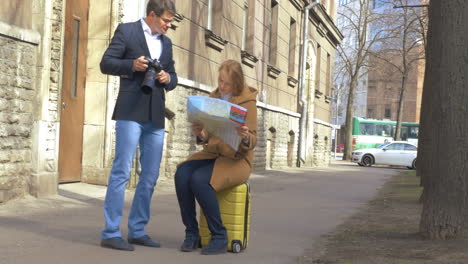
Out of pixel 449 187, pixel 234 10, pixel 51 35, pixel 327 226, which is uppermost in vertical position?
pixel 234 10

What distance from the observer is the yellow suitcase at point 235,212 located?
5.70m

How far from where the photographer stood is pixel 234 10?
17.7 metres

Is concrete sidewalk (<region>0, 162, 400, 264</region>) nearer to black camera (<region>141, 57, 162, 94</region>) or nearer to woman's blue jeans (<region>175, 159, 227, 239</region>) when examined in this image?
woman's blue jeans (<region>175, 159, 227, 239</region>)

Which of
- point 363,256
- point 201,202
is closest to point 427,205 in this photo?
point 363,256

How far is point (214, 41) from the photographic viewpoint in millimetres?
15711

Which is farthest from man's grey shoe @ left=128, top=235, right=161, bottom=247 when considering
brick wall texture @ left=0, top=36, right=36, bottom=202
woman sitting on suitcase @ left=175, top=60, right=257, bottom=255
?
brick wall texture @ left=0, top=36, right=36, bottom=202

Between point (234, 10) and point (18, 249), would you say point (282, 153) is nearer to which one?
point (234, 10)

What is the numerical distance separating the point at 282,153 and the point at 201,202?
18.9 meters

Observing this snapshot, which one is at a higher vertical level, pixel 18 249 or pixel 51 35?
pixel 51 35

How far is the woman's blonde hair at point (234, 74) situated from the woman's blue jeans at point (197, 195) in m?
0.61

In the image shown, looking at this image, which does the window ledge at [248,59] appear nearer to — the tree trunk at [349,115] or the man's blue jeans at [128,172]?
the man's blue jeans at [128,172]

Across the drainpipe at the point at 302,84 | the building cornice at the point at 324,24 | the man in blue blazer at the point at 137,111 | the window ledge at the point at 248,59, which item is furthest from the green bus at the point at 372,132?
the man in blue blazer at the point at 137,111

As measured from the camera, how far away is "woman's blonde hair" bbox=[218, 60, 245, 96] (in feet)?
18.7

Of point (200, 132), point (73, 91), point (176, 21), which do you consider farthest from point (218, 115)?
point (176, 21)
